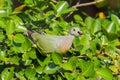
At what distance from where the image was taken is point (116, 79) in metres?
1.29

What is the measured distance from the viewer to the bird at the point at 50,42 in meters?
1.20

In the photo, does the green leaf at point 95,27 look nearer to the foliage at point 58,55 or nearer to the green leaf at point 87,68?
the foliage at point 58,55

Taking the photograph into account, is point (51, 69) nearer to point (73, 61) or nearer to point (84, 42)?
point (73, 61)

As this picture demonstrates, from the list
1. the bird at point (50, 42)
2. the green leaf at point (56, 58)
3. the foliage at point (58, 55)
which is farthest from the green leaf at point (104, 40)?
the green leaf at point (56, 58)

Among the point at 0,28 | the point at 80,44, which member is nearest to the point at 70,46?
the point at 80,44

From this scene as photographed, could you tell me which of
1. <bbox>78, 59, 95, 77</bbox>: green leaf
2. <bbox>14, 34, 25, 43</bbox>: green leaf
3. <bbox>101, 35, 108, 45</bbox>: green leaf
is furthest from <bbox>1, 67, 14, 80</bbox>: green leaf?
<bbox>101, 35, 108, 45</bbox>: green leaf

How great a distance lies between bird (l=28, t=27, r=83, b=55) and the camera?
3.92 ft

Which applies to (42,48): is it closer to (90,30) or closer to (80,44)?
(80,44)

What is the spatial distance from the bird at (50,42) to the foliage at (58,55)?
0.9 inches

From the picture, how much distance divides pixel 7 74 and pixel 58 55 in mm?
186

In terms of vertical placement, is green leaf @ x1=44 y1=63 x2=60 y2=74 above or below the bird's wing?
below

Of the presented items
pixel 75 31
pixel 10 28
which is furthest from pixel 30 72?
pixel 75 31

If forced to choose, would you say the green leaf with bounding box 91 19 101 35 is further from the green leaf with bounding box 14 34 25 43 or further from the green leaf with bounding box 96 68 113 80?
the green leaf with bounding box 14 34 25 43

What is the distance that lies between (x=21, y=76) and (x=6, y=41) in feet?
0.45
